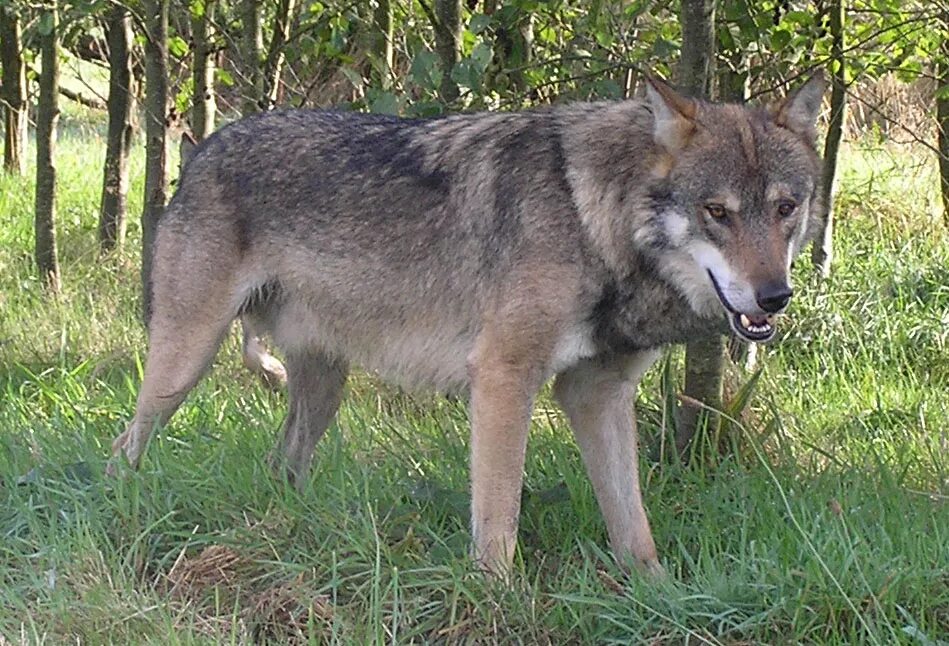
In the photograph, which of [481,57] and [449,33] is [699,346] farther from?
[449,33]

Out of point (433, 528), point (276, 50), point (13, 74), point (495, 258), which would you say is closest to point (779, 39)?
point (495, 258)

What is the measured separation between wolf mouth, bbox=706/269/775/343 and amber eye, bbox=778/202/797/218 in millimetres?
311

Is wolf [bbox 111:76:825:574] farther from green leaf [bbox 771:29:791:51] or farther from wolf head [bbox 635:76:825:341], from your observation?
green leaf [bbox 771:29:791:51]

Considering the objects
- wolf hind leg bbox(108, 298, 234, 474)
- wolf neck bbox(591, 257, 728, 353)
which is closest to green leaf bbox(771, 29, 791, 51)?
wolf neck bbox(591, 257, 728, 353)

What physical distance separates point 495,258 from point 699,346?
1162 mm

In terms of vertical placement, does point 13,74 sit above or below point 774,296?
below

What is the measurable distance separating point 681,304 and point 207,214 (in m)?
1.75

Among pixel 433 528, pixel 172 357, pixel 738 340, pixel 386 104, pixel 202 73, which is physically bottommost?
pixel 433 528

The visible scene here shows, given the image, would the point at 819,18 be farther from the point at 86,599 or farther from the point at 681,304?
the point at 86,599

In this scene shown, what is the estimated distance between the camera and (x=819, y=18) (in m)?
6.36

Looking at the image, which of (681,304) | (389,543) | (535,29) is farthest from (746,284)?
(535,29)

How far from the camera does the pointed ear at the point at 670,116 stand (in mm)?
4105

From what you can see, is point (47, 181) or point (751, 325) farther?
point (47, 181)

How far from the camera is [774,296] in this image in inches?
148
